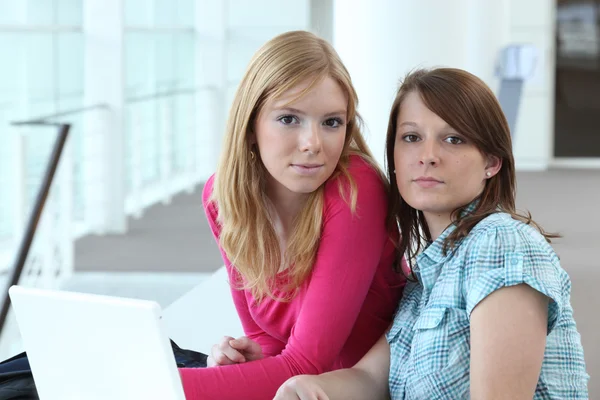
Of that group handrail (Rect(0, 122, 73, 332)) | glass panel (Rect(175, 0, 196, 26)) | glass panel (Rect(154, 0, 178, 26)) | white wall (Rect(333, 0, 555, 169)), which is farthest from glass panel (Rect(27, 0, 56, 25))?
handrail (Rect(0, 122, 73, 332))

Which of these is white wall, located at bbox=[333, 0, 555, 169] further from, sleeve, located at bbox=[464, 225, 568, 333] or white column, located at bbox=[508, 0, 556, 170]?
white column, located at bbox=[508, 0, 556, 170]

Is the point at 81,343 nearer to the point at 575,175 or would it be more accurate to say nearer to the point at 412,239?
the point at 412,239

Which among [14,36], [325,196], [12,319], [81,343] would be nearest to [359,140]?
[325,196]

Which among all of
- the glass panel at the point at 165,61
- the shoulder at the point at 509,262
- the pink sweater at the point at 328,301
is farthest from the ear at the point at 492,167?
the glass panel at the point at 165,61

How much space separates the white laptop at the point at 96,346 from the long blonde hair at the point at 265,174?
0.48 meters

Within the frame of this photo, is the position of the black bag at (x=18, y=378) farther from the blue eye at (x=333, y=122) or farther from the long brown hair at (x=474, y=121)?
the long brown hair at (x=474, y=121)

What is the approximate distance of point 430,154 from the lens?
136 centimetres

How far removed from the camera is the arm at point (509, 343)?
1.17 metres

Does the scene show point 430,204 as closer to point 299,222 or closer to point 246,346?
point 299,222

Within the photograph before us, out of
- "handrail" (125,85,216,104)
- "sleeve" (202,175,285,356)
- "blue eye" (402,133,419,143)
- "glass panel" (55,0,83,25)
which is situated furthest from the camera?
"handrail" (125,85,216,104)

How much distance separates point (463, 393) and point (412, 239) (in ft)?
1.19

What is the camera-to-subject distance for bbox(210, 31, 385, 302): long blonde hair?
4.96 feet

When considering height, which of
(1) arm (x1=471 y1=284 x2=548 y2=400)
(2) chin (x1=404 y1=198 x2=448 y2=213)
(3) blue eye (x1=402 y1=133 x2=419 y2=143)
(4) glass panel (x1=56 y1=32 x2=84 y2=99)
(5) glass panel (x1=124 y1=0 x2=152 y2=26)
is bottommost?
(1) arm (x1=471 y1=284 x2=548 y2=400)

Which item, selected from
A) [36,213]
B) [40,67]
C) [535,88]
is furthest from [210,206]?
[535,88]
